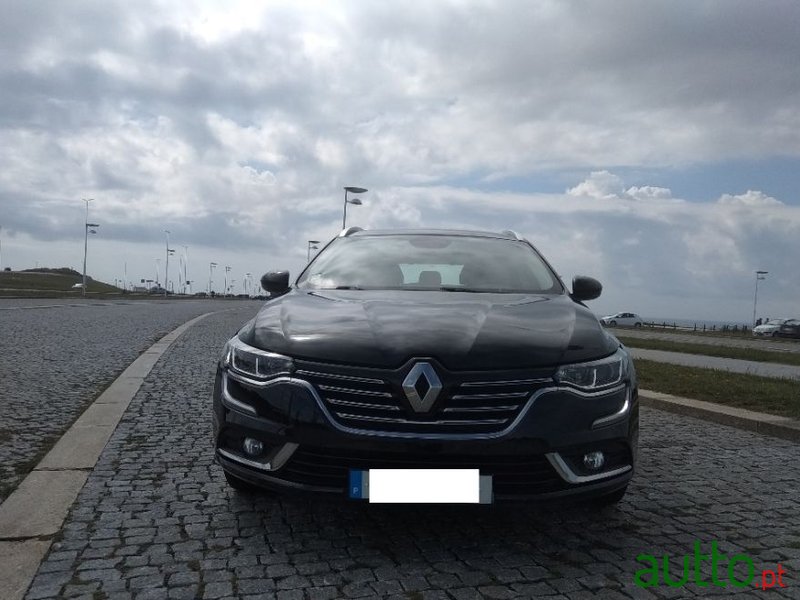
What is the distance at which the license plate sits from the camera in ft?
9.55

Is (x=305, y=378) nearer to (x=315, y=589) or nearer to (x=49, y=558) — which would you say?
(x=315, y=589)

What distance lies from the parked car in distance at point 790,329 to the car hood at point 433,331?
47805 millimetres

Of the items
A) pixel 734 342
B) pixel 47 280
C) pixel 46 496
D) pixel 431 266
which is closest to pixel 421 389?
pixel 431 266

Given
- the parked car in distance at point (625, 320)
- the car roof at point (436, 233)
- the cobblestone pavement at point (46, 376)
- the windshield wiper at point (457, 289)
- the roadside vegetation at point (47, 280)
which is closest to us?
the windshield wiper at point (457, 289)

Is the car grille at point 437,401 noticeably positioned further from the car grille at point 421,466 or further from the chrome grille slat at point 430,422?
the car grille at point 421,466

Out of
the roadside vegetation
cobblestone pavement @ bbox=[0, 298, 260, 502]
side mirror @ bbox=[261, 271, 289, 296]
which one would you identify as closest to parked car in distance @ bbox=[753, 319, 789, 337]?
cobblestone pavement @ bbox=[0, 298, 260, 502]

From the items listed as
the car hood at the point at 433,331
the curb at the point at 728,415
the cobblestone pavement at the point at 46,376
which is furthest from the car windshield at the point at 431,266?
the curb at the point at 728,415

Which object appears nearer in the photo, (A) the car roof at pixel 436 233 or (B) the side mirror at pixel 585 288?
(B) the side mirror at pixel 585 288

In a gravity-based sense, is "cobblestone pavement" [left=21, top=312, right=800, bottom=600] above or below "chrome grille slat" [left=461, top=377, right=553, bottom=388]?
below

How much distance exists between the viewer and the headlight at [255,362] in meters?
3.17

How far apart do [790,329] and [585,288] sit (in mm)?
47512

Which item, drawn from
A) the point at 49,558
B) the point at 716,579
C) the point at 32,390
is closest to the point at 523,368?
the point at 716,579

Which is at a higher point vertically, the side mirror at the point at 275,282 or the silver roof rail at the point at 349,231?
the silver roof rail at the point at 349,231

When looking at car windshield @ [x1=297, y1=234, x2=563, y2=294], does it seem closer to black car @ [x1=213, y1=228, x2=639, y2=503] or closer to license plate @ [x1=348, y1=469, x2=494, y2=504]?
black car @ [x1=213, y1=228, x2=639, y2=503]
